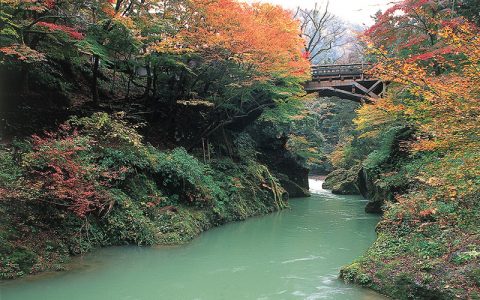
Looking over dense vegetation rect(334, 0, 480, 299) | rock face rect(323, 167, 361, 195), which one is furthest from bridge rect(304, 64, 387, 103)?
dense vegetation rect(334, 0, 480, 299)

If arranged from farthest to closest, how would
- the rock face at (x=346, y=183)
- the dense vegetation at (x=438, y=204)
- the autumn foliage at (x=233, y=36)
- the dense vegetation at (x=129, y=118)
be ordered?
the rock face at (x=346, y=183)
the autumn foliage at (x=233, y=36)
the dense vegetation at (x=129, y=118)
the dense vegetation at (x=438, y=204)

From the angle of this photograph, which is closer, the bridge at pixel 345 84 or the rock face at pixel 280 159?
the bridge at pixel 345 84

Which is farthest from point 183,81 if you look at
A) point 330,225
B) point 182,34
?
point 330,225

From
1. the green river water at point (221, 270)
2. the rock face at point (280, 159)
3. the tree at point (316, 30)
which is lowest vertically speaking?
the green river water at point (221, 270)

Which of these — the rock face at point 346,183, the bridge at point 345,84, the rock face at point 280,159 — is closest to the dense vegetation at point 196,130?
→ the rock face at point 280,159

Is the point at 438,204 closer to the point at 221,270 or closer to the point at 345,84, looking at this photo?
the point at 221,270

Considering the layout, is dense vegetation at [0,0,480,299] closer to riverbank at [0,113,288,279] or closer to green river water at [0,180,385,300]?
riverbank at [0,113,288,279]

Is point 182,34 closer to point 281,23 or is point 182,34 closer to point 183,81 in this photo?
point 183,81

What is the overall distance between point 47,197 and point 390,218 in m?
8.76

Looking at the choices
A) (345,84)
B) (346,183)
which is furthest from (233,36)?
(346,183)

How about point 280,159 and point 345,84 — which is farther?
point 280,159

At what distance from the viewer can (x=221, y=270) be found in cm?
921

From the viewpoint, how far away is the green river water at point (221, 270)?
7273 millimetres

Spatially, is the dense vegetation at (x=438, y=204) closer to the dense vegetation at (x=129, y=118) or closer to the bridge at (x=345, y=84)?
the dense vegetation at (x=129, y=118)
